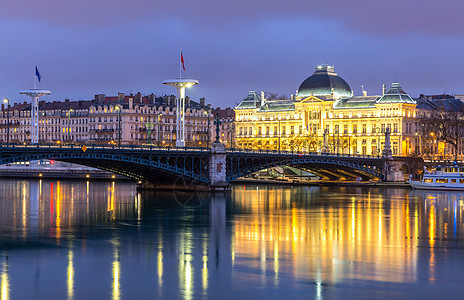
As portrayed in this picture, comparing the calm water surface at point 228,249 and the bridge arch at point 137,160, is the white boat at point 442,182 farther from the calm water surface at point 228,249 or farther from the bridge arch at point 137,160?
the bridge arch at point 137,160

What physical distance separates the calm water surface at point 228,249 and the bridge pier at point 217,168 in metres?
11.8

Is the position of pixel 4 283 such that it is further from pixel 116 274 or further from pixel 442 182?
pixel 442 182

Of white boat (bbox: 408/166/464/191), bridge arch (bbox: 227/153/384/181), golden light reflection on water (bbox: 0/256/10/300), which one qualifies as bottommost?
golden light reflection on water (bbox: 0/256/10/300)

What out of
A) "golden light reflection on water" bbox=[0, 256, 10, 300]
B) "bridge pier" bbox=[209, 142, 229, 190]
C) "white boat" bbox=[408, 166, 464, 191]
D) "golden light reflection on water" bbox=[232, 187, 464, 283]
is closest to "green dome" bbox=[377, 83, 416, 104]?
"white boat" bbox=[408, 166, 464, 191]

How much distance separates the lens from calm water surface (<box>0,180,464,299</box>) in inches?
1609

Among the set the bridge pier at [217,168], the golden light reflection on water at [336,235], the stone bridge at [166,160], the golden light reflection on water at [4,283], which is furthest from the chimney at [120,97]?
the golden light reflection on water at [4,283]

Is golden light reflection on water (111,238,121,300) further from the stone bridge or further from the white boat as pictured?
the white boat

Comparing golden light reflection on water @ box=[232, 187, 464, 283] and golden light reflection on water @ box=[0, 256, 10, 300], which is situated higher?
golden light reflection on water @ box=[232, 187, 464, 283]

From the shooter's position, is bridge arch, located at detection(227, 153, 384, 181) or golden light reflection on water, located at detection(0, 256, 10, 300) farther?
bridge arch, located at detection(227, 153, 384, 181)

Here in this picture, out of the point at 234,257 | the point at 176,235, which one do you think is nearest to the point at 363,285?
the point at 234,257

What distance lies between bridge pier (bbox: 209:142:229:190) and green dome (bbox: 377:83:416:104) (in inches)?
3610

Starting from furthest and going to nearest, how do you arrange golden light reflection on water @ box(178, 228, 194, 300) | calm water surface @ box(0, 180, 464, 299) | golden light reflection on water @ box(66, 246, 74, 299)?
calm water surface @ box(0, 180, 464, 299) → golden light reflection on water @ box(178, 228, 194, 300) → golden light reflection on water @ box(66, 246, 74, 299)

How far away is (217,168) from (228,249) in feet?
172

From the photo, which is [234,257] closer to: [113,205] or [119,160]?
[113,205]
